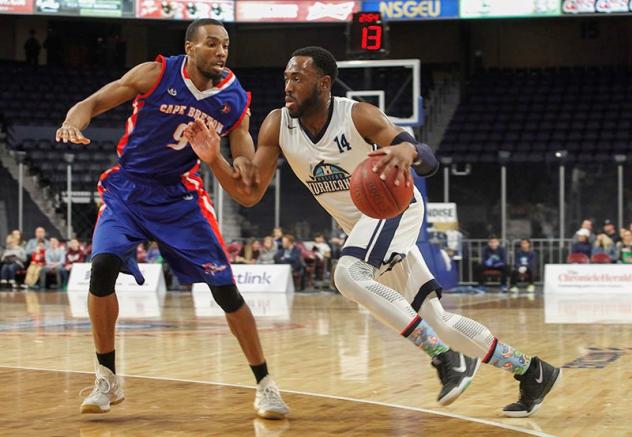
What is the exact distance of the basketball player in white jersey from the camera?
5098mm

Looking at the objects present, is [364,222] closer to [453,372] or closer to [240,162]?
[240,162]

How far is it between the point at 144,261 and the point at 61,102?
24.7 feet

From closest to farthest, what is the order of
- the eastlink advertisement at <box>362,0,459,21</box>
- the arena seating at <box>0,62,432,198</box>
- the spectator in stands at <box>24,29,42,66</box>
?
the arena seating at <box>0,62,432,198</box>
the eastlink advertisement at <box>362,0,459,21</box>
the spectator in stands at <box>24,29,42,66</box>

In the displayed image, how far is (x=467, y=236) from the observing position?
2016cm

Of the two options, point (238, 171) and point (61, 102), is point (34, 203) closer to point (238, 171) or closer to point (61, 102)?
point (61, 102)

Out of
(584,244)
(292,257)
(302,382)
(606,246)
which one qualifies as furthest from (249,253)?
(302,382)

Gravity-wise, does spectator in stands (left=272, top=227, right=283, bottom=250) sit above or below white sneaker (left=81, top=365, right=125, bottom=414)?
below

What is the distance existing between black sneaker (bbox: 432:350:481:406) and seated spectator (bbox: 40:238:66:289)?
50.7 ft

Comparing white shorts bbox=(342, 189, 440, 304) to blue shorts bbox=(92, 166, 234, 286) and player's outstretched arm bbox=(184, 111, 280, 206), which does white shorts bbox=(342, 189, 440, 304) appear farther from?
blue shorts bbox=(92, 166, 234, 286)

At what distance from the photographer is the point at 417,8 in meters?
24.0

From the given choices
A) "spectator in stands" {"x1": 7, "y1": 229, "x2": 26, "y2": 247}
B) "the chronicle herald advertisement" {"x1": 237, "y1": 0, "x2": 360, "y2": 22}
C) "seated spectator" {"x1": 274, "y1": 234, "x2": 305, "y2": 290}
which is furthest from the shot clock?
"the chronicle herald advertisement" {"x1": 237, "y1": 0, "x2": 360, "y2": 22}

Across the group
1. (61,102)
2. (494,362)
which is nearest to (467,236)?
(61,102)

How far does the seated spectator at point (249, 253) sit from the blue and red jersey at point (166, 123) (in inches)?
548

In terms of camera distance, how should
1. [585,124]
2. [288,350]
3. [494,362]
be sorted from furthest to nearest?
[585,124], [288,350], [494,362]
